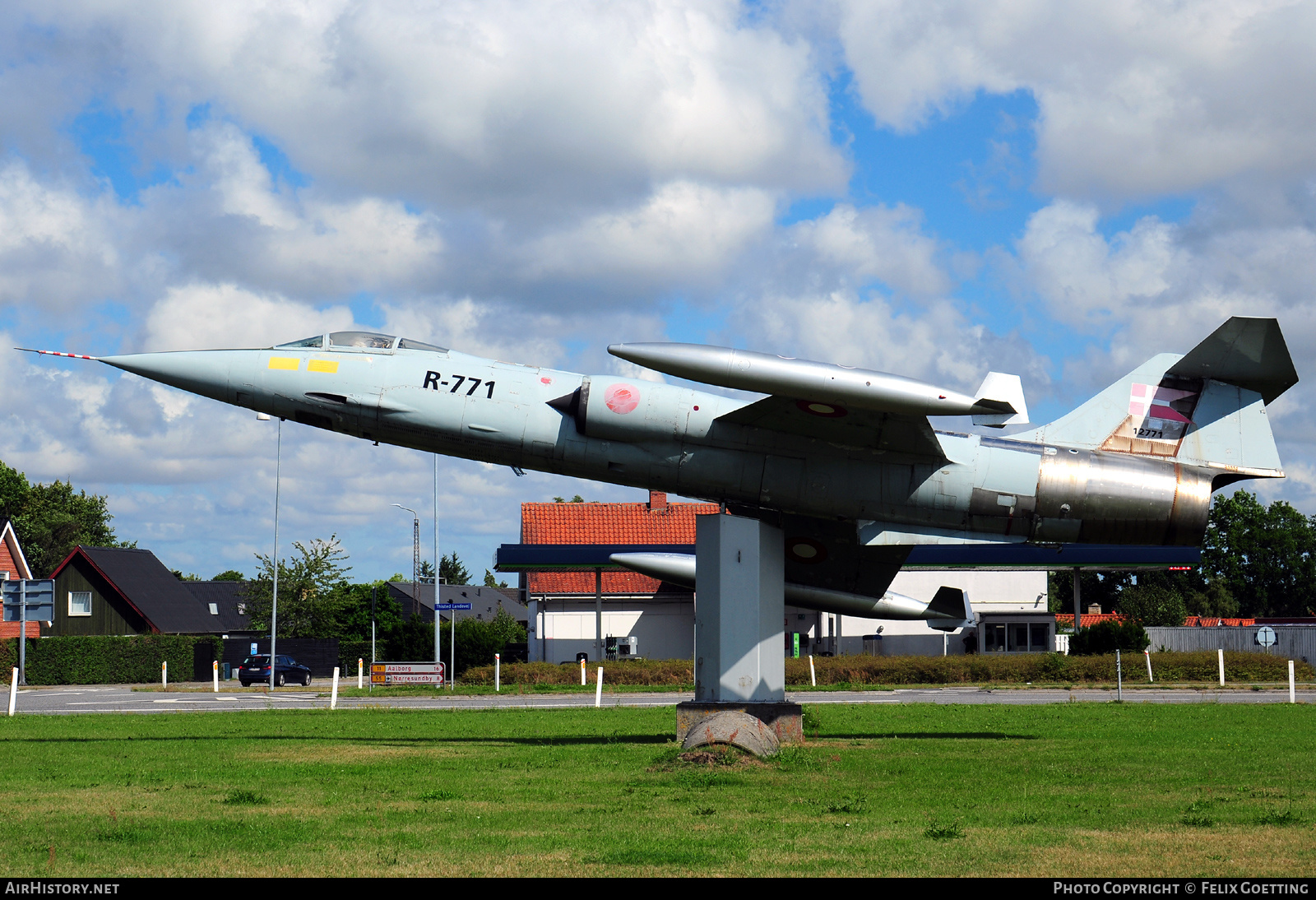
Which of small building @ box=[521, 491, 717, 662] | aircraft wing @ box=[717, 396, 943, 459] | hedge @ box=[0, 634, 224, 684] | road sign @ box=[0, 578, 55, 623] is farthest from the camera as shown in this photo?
small building @ box=[521, 491, 717, 662]

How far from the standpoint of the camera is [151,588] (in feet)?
190

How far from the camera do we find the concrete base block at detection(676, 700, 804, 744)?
48.1 feet

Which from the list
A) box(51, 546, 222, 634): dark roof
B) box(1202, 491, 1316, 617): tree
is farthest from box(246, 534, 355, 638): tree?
box(1202, 491, 1316, 617): tree

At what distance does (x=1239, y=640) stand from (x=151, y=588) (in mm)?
50321

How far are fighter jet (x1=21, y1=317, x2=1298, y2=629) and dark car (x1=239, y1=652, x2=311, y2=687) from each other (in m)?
28.8

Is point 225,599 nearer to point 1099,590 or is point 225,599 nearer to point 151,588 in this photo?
point 151,588

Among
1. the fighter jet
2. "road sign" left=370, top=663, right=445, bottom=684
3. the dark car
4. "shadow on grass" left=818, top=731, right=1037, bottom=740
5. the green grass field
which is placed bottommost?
the dark car

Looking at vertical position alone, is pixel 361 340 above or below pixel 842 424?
above

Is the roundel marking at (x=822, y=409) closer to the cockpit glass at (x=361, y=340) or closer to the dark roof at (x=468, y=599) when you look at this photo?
the cockpit glass at (x=361, y=340)

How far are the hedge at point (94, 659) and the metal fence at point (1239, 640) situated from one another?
126 ft

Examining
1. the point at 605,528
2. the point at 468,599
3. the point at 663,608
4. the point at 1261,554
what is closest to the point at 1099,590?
the point at 1261,554

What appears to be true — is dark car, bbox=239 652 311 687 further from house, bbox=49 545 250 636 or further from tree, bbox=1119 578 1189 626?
tree, bbox=1119 578 1189 626

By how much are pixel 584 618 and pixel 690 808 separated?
39883 millimetres
